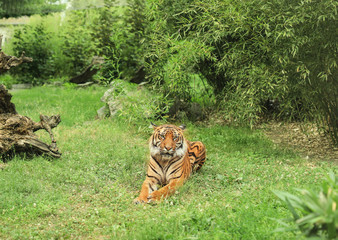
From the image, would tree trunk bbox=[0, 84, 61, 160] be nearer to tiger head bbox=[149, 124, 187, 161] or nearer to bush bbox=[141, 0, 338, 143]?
tiger head bbox=[149, 124, 187, 161]

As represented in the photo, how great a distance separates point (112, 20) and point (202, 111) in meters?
6.25

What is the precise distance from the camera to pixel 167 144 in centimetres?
461

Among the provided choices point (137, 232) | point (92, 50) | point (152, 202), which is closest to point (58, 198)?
point (152, 202)

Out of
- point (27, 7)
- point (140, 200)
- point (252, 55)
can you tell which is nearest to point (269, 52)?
point (252, 55)

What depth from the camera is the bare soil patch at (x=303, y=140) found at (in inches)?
256

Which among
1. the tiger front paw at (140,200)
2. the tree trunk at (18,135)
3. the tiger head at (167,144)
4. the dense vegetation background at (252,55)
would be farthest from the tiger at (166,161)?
the dense vegetation background at (252,55)

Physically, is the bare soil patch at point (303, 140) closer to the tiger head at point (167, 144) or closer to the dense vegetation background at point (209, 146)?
the dense vegetation background at point (209, 146)

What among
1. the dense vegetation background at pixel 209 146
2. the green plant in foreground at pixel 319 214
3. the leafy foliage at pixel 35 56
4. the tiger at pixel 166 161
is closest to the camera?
the green plant in foreground at pixel 319 214

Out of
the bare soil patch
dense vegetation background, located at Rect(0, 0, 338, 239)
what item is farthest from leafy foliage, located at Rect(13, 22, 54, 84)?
the bare soil patch

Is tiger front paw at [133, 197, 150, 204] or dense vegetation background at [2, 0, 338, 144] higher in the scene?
dense vegetation background at [2, 0, 338, 144]

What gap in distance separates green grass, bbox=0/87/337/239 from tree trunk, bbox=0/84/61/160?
170mm

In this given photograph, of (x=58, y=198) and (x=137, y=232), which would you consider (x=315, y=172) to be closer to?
(x=137, y=232)

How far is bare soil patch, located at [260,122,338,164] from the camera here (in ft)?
21.3

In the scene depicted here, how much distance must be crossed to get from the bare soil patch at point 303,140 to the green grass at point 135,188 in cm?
34
